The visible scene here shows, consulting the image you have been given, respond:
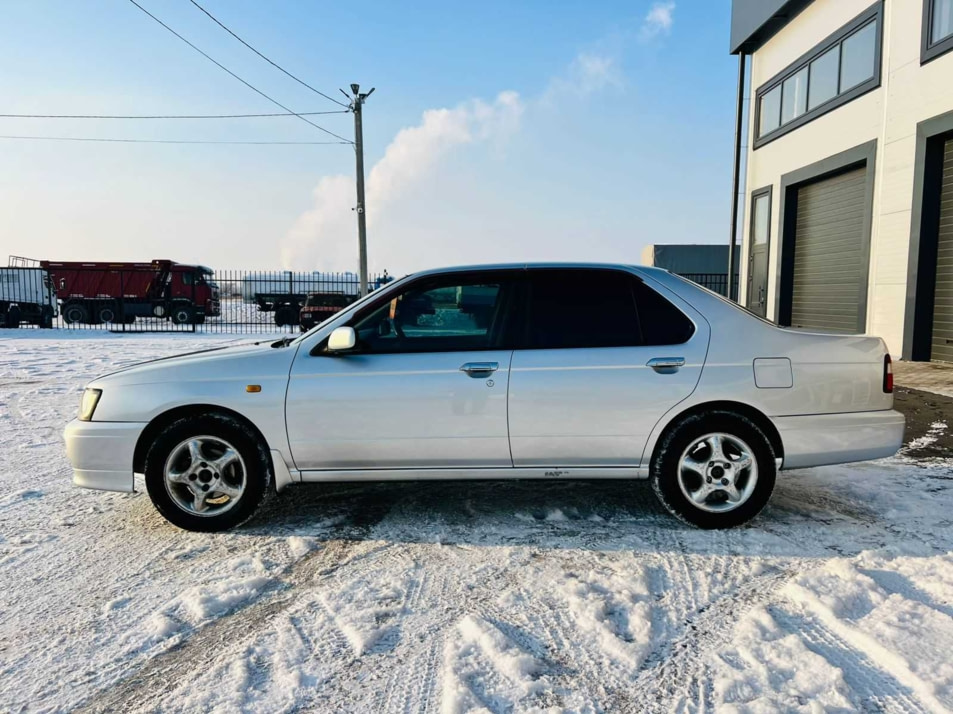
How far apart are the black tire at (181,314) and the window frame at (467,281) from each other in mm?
27551

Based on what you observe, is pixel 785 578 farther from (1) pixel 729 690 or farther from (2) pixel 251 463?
(2) pixel 251 463

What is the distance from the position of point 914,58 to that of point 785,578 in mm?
12653

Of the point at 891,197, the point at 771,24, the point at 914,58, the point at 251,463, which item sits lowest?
the point at 251,463

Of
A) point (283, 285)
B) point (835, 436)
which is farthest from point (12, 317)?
point (835, 436)

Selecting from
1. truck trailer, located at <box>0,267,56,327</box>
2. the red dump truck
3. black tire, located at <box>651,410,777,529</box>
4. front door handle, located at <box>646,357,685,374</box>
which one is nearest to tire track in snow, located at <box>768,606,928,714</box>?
black tire, located at <box>651,410,777,529</box>

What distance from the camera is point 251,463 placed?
378 cm

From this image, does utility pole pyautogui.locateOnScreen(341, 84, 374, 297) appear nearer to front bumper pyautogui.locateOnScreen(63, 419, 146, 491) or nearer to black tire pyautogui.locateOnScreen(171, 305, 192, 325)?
black tire pyautogui.locateOnScreen(171, 305, 192, 325)

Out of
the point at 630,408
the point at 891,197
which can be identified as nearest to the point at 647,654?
the point at 630,408

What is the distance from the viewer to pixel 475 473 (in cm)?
383

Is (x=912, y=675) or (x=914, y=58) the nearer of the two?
(x=912, y=675)

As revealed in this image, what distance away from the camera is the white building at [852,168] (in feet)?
37.3

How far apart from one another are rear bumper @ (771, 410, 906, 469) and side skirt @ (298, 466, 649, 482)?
0.89 meters

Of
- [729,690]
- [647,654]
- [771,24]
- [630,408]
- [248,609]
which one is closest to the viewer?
[729,690]

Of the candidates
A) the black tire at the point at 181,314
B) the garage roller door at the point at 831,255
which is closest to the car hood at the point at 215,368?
the garage roller door at the point at 831,255
